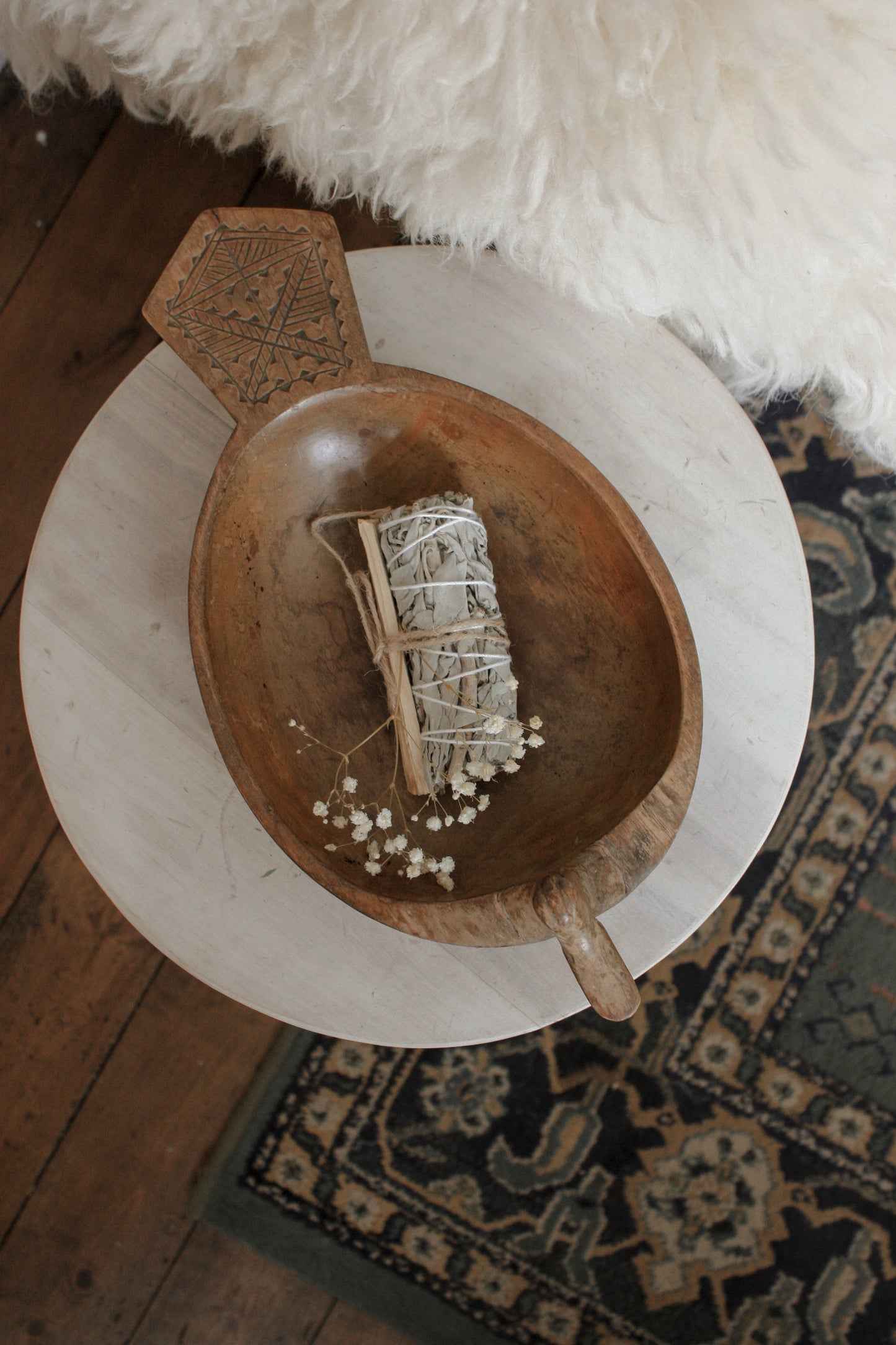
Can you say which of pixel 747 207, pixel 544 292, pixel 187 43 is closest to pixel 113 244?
pixel 187 43

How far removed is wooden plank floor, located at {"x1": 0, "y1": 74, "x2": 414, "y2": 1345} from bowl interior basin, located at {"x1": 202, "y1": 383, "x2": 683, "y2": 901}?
0.41 meters

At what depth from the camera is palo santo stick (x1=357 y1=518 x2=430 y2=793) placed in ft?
1.99

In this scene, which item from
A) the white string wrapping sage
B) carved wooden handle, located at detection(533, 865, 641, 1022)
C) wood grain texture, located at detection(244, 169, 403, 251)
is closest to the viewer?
carved wooden handle, located at detection(533, 865, 641, 1022)

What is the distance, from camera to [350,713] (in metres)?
0.64

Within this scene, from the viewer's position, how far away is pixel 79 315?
2.99 ft

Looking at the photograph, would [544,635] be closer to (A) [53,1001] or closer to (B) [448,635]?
(B) [448,635]

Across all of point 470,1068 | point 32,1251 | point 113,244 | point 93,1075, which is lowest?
point 32,1251

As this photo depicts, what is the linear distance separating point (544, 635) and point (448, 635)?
0.09m

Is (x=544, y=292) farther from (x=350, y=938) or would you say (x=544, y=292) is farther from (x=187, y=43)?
(x=350, y=938)

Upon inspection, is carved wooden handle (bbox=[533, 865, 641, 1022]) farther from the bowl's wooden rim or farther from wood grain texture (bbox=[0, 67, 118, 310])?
wood grain texture (bbox=[0, 67, 118, 310])

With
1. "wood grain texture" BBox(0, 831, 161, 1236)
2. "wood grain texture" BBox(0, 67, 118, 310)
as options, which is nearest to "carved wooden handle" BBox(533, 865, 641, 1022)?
"wood grain texture" BBox(0, 831, 161, 1236)

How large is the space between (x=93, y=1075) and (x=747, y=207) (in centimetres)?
102

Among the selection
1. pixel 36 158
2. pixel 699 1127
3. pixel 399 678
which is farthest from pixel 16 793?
pixel 699 1127

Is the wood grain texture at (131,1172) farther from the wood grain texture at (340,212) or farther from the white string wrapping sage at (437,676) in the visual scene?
the wood grain texture at (340,212)
